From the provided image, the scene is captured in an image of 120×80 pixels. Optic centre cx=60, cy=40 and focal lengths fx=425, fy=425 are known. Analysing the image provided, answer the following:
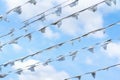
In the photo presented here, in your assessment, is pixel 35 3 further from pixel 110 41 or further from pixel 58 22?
pixel 110 41

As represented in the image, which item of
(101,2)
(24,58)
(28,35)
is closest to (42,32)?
(28,35)

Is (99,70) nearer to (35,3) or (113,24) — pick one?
(113,24)

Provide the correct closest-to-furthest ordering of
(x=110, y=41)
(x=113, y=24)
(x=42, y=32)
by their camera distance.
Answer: (x=113, y=24) < (x=110, y=41) < (x=42, y=32)

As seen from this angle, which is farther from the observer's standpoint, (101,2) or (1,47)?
(1,47)

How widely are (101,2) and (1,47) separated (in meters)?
3.55

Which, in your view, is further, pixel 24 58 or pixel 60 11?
pixel 24 58

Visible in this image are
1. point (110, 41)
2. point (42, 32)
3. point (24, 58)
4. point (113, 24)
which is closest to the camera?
point (113, 24)

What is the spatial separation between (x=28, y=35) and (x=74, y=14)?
1.50 metres

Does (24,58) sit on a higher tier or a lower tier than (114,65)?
higher

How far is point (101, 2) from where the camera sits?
8531 mm

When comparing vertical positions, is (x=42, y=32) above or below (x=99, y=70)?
above

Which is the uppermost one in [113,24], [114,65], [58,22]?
[58,22]

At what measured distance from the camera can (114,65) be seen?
8609mm

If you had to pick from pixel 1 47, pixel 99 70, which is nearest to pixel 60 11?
pixel 99 70
